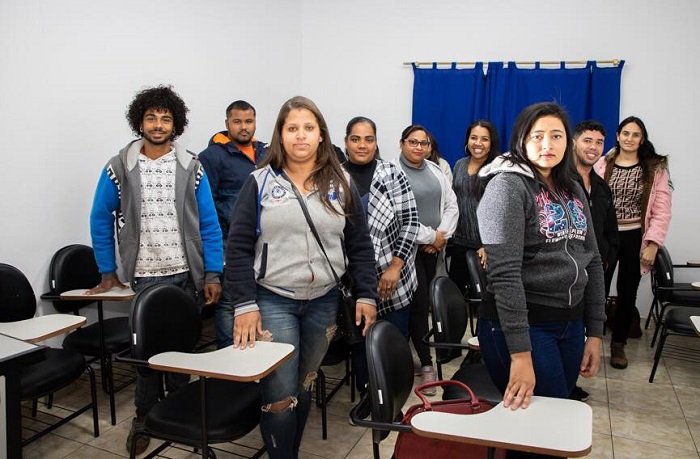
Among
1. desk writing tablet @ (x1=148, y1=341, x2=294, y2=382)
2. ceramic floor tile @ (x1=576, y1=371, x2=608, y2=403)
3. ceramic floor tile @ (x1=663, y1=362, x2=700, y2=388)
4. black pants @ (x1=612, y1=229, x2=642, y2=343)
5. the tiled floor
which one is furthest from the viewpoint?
black pants @ (x1=612, y1=229, x2=642, y2=343)

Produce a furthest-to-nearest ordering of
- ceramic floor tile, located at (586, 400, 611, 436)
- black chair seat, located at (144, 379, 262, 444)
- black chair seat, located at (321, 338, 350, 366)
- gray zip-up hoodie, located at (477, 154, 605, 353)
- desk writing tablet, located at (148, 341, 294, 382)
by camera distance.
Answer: ceramic floor tile, located at (586, 400, 611, 436), black chair seat, located at (321, 338, 350, 366), black chair seat, located at (144, 379, 262, 444), desk writing tablet, located at (148, 341, 294, 382), gray zip-up hoodie, located at (477, 154, 605, 353)

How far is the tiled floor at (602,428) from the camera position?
7.56 feet

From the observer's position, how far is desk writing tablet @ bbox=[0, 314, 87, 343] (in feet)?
6.22

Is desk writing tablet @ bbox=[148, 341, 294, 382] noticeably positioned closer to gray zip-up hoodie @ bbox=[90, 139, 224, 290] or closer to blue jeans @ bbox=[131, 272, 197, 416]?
blue jeans @ bbox=[131, 272, 197, 416]

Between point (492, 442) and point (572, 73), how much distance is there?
13.4ft

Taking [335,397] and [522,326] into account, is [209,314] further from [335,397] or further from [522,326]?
[522,326]

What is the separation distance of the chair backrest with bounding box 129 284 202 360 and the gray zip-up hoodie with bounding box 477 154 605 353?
3.89ft

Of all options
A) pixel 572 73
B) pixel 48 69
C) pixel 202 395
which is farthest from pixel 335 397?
pixel 572 73

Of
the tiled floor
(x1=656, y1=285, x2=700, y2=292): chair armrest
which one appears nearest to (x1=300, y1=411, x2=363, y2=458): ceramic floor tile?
the tiled floor

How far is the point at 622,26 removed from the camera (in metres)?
4.38

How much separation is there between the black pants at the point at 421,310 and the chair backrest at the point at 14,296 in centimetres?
191

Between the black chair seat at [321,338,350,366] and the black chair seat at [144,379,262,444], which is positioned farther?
the black chair seat at [321,338,350,366]

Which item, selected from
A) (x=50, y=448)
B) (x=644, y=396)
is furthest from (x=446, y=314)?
(x=50, y=448)

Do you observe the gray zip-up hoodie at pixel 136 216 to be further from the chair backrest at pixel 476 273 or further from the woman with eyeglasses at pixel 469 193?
the woman with eyeglasses at pixel 469 193
